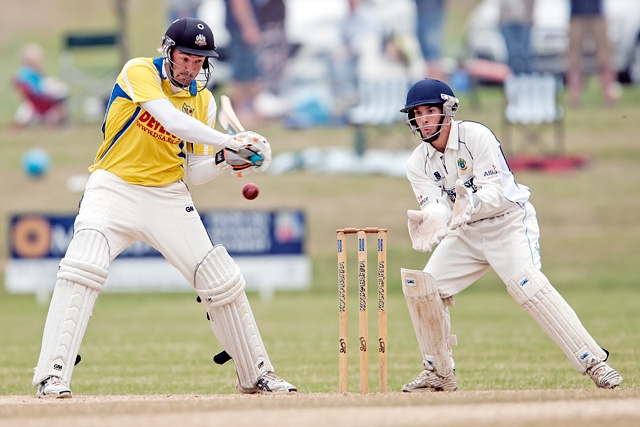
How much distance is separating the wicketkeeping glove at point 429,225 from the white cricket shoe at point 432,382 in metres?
0.82

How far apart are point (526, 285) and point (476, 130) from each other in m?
0.88

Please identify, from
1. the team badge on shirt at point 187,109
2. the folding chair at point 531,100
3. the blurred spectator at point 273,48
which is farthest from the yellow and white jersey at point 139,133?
the blurred spectator at point 273,48

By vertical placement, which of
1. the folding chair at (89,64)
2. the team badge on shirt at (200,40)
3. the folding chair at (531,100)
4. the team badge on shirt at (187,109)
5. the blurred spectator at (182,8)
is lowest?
the team badge on shirt at (187,109)

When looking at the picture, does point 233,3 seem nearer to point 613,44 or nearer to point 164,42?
point 613,44


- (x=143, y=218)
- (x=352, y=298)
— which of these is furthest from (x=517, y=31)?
(x=143, y=218)

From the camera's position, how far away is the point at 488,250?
252 inches

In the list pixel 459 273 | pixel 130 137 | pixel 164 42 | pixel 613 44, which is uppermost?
pixel 613 44

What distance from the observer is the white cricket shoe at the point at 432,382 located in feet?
21.3

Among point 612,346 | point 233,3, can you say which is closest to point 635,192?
point 233,3

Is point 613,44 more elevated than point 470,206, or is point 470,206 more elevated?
point 613,44

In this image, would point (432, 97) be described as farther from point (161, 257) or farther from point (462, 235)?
point (161, 257)

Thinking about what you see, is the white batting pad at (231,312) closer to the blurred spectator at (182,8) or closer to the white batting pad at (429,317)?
the white batting pad at (429,317)

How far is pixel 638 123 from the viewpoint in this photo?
64.8ft

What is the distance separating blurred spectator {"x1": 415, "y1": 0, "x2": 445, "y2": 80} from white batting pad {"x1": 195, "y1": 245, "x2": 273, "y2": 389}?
1363 cm
